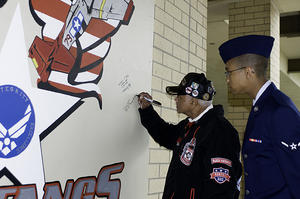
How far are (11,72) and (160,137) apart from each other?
112 cm

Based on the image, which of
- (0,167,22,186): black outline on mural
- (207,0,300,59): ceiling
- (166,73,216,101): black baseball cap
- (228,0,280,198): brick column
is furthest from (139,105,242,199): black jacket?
(207,0,300,59): ceiling

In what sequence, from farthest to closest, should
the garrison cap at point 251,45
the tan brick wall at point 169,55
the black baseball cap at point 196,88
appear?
1. the tan brick wall at point 169,55
2. the black baseball cap at point 196,88
3. the garrison cap at point 251,45

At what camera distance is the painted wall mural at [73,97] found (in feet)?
4.92

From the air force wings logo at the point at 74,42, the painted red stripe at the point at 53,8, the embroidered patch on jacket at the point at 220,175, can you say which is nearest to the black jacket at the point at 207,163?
the embroidered patch on jacket at the point at 220,175

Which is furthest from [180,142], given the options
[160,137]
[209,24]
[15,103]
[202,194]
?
[209,24]

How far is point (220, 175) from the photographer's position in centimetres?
189

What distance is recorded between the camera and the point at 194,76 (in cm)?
228

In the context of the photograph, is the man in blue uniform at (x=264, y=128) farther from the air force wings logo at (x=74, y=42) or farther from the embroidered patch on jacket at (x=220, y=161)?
the air force wings logo at (x=74, y=42)

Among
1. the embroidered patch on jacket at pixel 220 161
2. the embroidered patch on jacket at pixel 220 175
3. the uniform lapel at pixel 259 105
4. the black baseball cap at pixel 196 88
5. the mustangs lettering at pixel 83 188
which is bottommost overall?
the mustangs lettering at pixel 83 188

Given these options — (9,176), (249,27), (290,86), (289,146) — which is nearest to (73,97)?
(9,176)

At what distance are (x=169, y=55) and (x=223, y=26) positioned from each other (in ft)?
16.8

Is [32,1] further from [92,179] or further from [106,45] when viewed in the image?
[92,179]

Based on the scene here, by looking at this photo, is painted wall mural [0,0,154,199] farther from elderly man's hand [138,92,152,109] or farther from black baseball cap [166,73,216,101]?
black baseball cap [166,73,216,101]

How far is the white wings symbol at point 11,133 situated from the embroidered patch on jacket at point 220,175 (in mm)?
996
